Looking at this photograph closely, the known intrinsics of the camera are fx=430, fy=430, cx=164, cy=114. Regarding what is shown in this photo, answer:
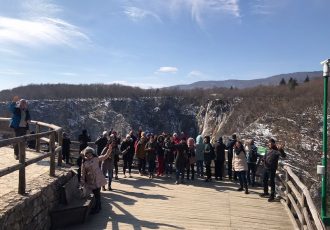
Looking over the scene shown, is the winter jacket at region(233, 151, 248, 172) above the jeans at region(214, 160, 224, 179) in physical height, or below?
above

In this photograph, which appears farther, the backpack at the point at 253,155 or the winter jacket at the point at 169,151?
the winter jacket at the point at 169,151

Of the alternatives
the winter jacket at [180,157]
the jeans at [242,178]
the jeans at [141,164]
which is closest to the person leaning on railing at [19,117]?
the jeans at [141,164]

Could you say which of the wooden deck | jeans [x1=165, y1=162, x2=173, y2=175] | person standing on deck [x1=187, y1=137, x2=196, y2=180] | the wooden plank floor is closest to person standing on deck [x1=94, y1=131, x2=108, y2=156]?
the wooden plank floor

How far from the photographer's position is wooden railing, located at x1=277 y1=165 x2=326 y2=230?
6.77m

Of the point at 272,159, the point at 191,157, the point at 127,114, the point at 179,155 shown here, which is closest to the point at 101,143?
the point at 179,155

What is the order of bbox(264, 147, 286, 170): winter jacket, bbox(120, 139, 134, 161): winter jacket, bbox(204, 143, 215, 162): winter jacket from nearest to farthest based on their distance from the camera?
1. bbox(264, 147, 286, 170): winter jacket
2. bbox(120, 139, 134, 161): winter jacket
3. bbox(204, 143, 215, 162): winter jacket

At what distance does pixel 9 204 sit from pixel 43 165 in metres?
4.26

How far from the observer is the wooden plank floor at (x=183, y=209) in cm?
862

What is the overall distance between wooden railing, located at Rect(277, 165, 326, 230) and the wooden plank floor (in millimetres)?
233

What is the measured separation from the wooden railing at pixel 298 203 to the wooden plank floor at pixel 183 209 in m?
0.23

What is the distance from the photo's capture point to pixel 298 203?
9.67 metres

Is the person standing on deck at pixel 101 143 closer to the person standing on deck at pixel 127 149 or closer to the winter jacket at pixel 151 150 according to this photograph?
the person standing on deck at pixel 127 149

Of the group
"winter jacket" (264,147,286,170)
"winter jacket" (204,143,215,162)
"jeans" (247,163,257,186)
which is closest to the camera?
"winter jacket" (264,147,286,170)

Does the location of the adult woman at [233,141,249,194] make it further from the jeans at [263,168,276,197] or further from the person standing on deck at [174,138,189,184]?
the person standing on deck at [174,138,189,184]
